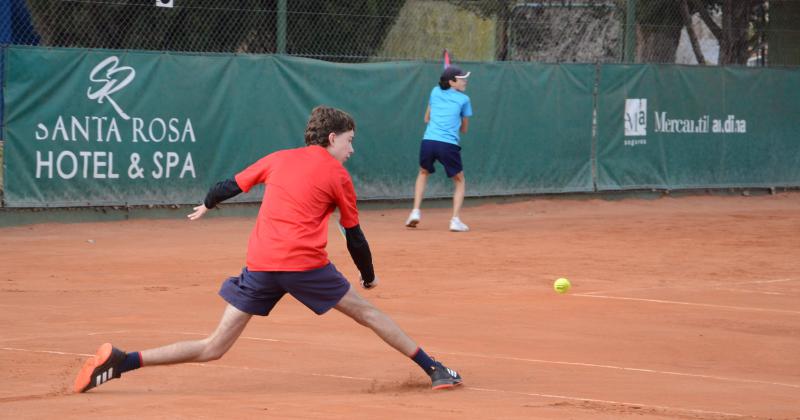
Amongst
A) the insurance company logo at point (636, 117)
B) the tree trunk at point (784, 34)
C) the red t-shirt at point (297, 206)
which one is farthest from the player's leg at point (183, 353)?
the tree trunk at point (784, 34)

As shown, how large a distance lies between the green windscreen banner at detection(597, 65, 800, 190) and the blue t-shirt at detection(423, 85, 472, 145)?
4.84 m

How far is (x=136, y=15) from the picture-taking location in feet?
55.7

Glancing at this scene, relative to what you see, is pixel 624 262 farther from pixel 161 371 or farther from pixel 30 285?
pixel 161 371

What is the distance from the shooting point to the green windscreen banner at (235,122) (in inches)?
557

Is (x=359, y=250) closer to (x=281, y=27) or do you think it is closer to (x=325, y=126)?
(x=325, y=126)

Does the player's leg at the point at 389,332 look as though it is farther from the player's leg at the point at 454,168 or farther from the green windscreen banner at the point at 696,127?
the green windscreen banner at the point at 696,127

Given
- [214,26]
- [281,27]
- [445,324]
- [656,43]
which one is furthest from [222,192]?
[656,43]

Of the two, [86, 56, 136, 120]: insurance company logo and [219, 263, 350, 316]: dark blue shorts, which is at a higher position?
[86, 56, 136, 120]: insurance company logo

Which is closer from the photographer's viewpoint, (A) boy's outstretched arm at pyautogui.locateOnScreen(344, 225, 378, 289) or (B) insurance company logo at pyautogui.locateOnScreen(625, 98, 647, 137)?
(A) boy's outstretched arm at pyautogui.locateOnScreen(344, 225, 378, 289)

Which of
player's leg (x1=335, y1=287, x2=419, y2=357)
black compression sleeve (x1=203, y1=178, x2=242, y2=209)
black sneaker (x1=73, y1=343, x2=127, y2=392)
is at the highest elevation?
black compression sleeve (x1=203, y1=178, x2=242, y2=209)

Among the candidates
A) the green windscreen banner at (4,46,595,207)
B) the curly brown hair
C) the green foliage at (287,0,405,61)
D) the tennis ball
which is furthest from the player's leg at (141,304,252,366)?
the green foliage at (287,0,405,61)

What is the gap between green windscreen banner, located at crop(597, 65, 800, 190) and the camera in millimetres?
19422

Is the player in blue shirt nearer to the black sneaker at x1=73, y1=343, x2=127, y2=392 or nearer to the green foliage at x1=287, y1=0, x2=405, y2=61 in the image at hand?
the green foliage at x1=287, y1=0, x2=405, y2=61

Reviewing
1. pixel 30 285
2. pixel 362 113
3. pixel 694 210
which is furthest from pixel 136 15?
pixel 694 210
